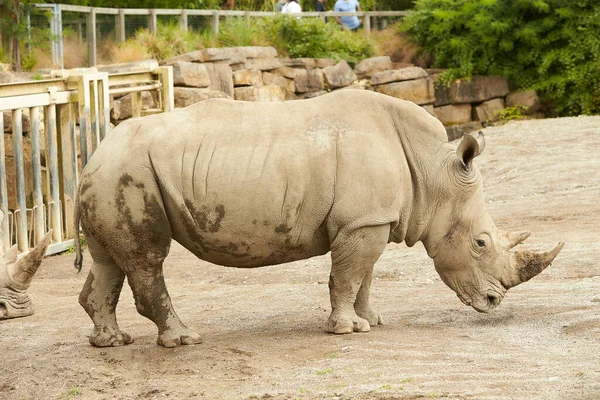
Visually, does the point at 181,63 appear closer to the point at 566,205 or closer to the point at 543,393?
the point at 566,205

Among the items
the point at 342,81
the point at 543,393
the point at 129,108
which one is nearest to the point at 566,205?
the point at 129,108

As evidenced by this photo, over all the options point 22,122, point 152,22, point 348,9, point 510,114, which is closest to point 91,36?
point 152,22

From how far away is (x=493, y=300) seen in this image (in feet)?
25.1

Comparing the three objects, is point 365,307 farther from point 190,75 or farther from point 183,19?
point 183,19

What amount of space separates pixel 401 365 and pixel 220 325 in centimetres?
201

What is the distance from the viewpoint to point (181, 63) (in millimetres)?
18484

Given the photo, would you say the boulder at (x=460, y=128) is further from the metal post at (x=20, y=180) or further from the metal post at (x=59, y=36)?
the metal post at (x=20, y=180)

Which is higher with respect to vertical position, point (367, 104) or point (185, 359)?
point (367, 104)

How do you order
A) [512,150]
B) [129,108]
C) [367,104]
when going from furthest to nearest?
[512,150] → [129,108] → [367,104]

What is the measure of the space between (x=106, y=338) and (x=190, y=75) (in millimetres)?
11768

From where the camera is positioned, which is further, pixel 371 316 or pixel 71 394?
pixel 371 316

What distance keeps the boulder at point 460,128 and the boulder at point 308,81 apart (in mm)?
3161

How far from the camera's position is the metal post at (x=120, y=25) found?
19922 millimetres

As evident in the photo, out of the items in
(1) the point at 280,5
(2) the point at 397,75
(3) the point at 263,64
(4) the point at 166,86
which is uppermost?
(1) the point at 280,5
